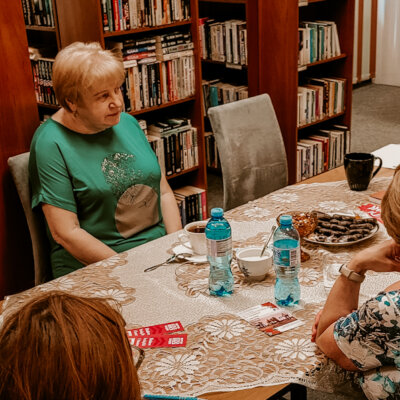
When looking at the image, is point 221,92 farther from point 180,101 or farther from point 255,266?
point 255,266

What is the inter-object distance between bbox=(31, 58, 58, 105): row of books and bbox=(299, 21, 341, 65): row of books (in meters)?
1.63

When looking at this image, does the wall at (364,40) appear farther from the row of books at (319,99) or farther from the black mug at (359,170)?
the black mug at (359,170)

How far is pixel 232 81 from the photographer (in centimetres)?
469

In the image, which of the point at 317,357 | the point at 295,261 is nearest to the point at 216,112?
the point at 295,261

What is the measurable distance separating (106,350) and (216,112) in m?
2.00

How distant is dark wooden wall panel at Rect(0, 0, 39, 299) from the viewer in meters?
2.39

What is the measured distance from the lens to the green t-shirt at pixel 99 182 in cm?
221

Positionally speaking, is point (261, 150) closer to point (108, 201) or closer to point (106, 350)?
point (108, 201)

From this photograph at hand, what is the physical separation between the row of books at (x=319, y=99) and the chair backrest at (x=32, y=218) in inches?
89.7

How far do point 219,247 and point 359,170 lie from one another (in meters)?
0.83

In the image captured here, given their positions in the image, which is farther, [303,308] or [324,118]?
[324,118]

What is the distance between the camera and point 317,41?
4129 millimetres

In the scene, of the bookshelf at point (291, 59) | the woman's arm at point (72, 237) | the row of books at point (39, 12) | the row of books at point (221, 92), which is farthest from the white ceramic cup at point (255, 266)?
the row of books at point (221, 92)

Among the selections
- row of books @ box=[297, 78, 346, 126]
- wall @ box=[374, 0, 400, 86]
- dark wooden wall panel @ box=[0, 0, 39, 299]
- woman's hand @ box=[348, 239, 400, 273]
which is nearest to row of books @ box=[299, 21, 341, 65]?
row of books @ box=[297, 78, 346, 126]
